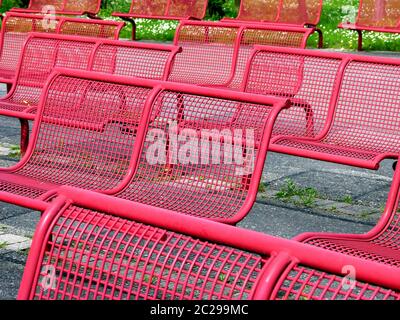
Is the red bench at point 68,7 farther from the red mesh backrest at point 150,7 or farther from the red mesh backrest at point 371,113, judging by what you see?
the red mesh backrest at point 371,113

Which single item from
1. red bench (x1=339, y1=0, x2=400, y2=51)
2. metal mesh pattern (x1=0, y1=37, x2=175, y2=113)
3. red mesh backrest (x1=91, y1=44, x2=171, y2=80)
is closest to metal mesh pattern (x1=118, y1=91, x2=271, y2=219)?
metal mesh pattern (x1=0, y1=37, x2=175, y2=113)

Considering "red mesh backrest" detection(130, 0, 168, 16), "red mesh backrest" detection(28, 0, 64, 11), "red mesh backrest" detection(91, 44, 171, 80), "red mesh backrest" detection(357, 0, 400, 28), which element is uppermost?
"red mesh backrest" detection(91, 44, 171, 80)

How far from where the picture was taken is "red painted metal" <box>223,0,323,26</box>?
14555 mm

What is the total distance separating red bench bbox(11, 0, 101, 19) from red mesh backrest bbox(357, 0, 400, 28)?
431 centimetres

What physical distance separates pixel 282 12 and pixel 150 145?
10.4m

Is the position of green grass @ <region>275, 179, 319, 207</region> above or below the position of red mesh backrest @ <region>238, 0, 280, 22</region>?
below

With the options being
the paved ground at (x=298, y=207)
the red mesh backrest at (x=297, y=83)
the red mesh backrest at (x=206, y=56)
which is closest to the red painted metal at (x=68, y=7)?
the red mesh backrest at (x=206, y=56)

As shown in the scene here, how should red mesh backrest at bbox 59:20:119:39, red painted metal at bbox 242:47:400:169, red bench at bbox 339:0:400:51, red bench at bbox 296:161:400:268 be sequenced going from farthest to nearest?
1. red bench at bbox 339:0:400:51
2. red mesh backrest at bbox 59:20:119:39
3. red painted metal at bbox 242:47:400:169
4. red bench at bbox 296:161:400:268

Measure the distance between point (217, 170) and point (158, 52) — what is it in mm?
2103

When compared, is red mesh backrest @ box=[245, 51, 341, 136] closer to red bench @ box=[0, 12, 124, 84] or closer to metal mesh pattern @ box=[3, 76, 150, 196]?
metal mesh pattern @ box=[3, 76, 150, 196]

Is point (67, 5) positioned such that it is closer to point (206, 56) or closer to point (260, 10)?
point (260, 10)

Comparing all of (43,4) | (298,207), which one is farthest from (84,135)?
(43,4)
